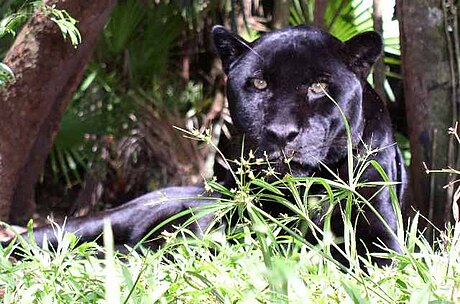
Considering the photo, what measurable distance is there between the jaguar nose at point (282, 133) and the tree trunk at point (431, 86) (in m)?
0.92

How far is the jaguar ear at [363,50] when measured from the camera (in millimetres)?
3119

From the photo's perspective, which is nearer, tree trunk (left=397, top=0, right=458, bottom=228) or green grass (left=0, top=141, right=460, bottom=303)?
green grass (left=0, top=141, right=460, bottom=303)

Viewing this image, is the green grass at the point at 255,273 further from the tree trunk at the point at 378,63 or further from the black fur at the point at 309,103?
the tree trunk at the point at 378,63

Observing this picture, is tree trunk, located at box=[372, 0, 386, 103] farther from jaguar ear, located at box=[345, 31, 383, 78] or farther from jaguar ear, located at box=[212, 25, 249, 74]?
jaguar ear, located at box=[212, 25, 249, 74]

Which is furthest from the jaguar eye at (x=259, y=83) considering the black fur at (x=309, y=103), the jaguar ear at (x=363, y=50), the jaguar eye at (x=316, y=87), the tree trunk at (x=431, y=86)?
the tree trunk at (x=431, y=86)

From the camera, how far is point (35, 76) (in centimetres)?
372

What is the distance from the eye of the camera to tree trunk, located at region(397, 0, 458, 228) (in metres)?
3.61

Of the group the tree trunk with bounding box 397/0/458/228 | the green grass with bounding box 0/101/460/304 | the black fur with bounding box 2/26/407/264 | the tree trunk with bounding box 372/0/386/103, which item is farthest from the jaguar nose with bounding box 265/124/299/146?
the tree trunk with bounding box 372/0/386/103

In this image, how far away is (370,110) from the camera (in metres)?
3.24

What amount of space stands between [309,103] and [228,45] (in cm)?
43

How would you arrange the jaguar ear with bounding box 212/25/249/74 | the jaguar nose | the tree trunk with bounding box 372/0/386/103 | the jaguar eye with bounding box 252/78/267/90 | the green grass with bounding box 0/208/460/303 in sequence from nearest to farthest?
the green grass with bounding box 0/208/460/303 < the jaguar nose < the jaguar eye with bounding box 252/78/267/90 < the jaguar ear with bounding box 212/25/249/74 < the tree trunk with bounding box 372/0/386/103

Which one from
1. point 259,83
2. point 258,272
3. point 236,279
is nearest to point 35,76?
point 259,83

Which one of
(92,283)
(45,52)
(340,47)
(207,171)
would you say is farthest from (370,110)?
(207,171)

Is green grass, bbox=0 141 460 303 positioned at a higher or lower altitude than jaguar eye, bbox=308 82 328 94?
lower
